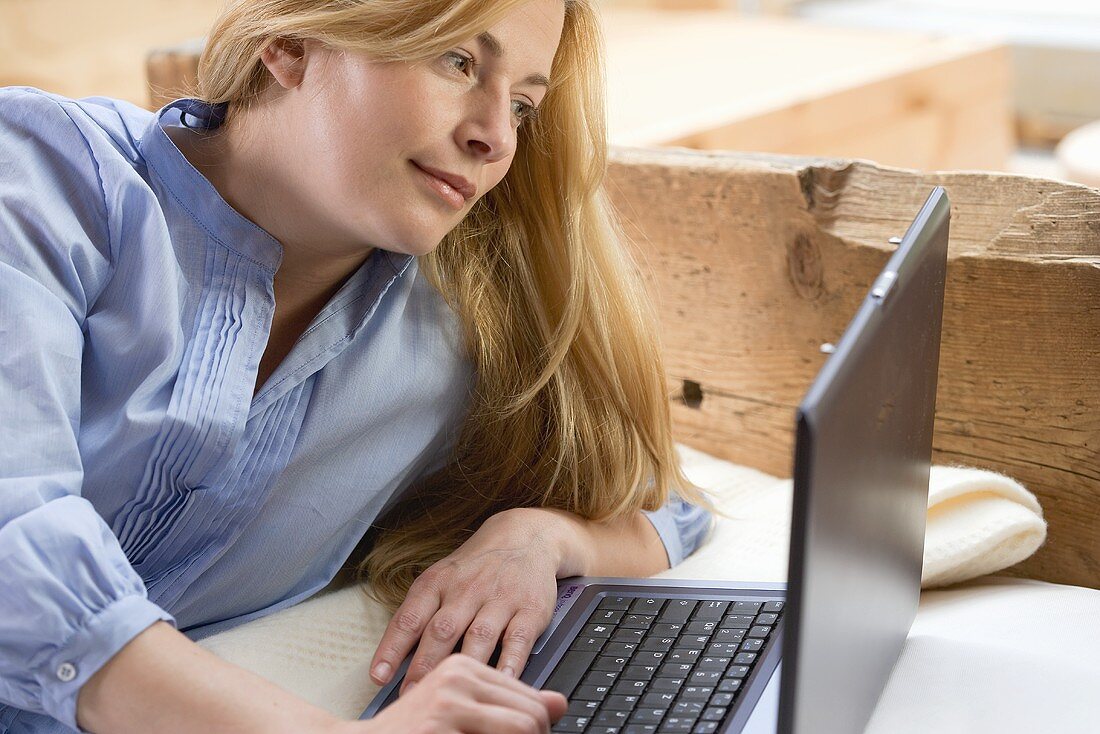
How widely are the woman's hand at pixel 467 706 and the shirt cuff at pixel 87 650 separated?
0.12 meters

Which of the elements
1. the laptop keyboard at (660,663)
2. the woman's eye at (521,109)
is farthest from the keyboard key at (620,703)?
the woman's eye at (521,109)

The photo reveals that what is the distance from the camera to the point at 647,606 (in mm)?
802

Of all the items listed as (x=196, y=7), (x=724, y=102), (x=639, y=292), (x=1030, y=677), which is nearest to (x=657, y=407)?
(x=639, y=292)

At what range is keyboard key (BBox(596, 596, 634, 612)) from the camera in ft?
2.66

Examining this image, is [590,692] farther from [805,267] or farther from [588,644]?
[805,267]

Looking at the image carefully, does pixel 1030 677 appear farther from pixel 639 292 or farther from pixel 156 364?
pixel 156 364

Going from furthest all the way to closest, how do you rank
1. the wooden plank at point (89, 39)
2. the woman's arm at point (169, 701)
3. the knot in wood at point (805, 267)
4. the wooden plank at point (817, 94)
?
the wooden plank at point (89, 39) < the wooden plank at point (817, 94) < the knot in wood at point (805, 267) < the woman's arm at point (169, 701)

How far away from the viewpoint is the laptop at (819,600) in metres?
0.53

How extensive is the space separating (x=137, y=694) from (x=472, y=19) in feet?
1.30

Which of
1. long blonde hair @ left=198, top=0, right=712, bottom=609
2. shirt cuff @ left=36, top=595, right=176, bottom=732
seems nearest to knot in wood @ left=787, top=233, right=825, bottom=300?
long blonde hair @ left=198, top=0, right=712, bottom=609

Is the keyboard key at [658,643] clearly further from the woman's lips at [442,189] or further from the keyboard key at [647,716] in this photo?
the woman's lips at [442,189]

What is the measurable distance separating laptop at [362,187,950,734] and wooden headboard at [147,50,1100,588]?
19 cm

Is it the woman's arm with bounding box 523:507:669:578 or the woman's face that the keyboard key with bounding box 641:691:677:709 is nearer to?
the woman's arm with bounding box 523:507:669:578

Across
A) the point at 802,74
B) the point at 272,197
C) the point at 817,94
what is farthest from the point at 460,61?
the point at 802,74
